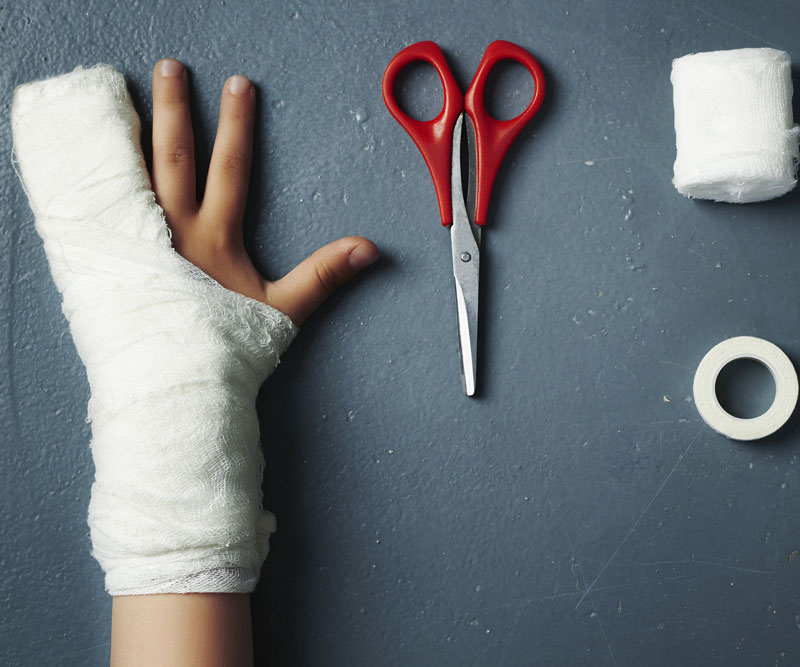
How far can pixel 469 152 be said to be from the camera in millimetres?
736

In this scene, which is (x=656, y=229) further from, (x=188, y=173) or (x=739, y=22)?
(x=188, y=173)

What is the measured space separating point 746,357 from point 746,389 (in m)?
0.05

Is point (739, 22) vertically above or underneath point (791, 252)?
above

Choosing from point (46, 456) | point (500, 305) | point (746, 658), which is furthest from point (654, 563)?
point (46, 456)

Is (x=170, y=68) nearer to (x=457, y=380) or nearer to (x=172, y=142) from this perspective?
(x=172, y=142)

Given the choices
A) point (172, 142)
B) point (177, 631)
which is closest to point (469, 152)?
point (172, 142)

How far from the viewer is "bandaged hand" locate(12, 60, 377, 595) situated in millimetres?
632

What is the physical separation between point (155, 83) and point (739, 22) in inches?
22.8

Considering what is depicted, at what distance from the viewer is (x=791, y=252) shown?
2.50 ft

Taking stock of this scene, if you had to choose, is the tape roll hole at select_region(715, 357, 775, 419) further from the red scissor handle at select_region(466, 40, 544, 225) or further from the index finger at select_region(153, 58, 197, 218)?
the index finger at select_region(153, 58, 197, 218)

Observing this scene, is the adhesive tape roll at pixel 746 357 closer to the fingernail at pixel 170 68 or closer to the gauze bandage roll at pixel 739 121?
the gauze bandage roll at pixel 739 121

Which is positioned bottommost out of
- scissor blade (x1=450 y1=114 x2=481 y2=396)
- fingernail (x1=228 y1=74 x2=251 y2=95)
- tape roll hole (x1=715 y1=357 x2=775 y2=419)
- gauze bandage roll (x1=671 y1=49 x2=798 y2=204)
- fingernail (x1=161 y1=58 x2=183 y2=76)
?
tape roll hole (x1=715 y1=357 x2=775 y2=419)

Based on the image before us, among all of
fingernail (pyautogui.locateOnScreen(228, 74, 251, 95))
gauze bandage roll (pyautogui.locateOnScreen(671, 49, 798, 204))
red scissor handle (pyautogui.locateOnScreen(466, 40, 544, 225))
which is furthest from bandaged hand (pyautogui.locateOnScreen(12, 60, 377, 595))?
gauze bandage roll (pyautogui.locateOnScreen(671, 49, 798, 204))

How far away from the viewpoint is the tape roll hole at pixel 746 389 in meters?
0.76
